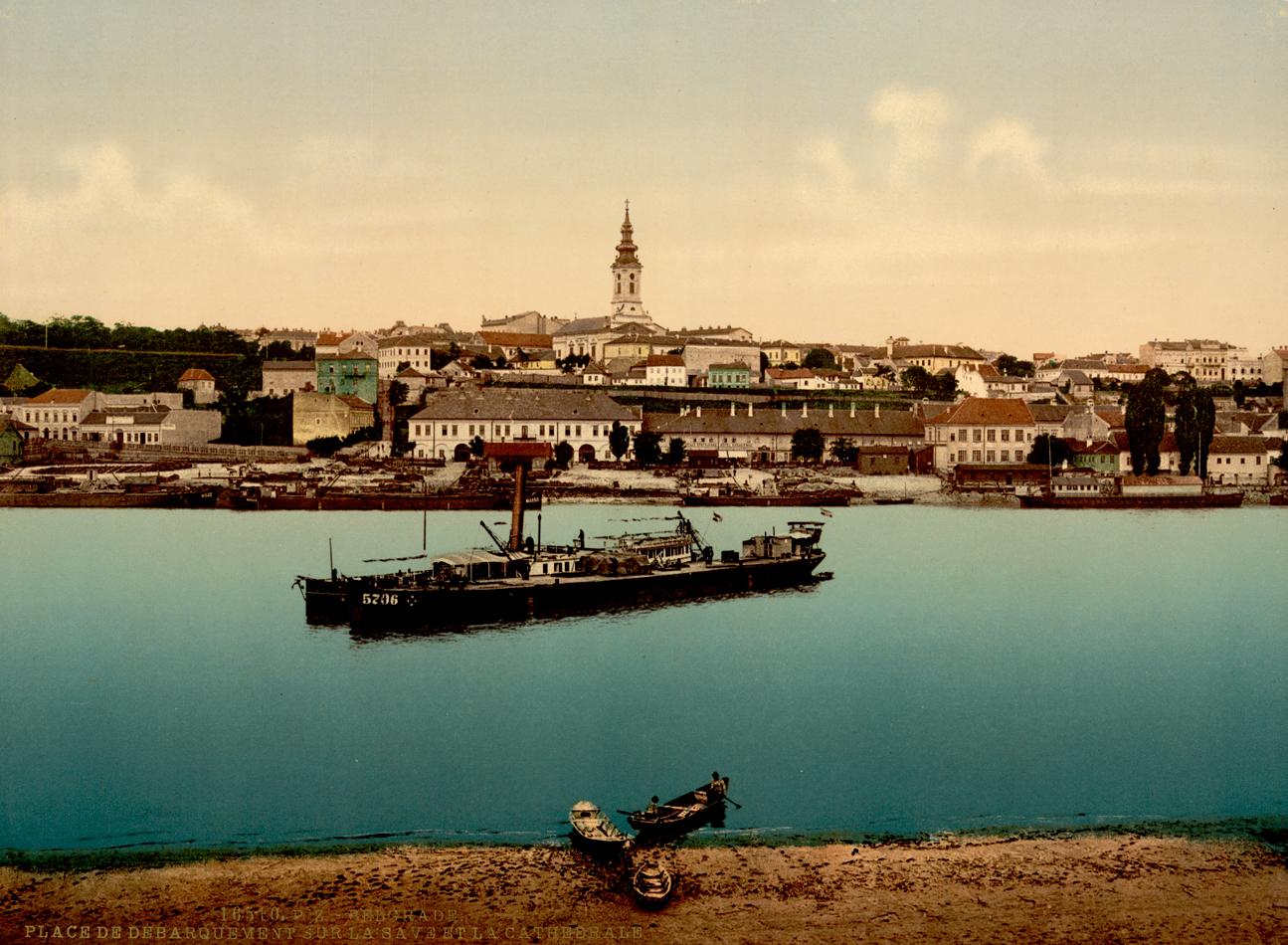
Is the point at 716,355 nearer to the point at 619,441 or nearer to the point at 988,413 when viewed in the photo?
the point at 619,441

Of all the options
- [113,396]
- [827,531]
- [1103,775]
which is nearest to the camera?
[1103,775]

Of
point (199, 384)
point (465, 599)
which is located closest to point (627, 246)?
point (199, 384)

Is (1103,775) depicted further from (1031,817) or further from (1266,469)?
(1266,469)

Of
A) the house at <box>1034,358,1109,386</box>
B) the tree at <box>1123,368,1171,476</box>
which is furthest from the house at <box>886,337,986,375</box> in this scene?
the tree at <box>1123,368,1171,476</box>

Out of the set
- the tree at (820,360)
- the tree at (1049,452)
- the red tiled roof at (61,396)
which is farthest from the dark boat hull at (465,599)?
the tree at (820,360)

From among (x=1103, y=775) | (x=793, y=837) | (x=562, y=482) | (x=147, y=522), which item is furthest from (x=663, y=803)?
(x=562, y=482)

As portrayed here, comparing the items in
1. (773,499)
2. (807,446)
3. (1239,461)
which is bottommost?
(773,499)
